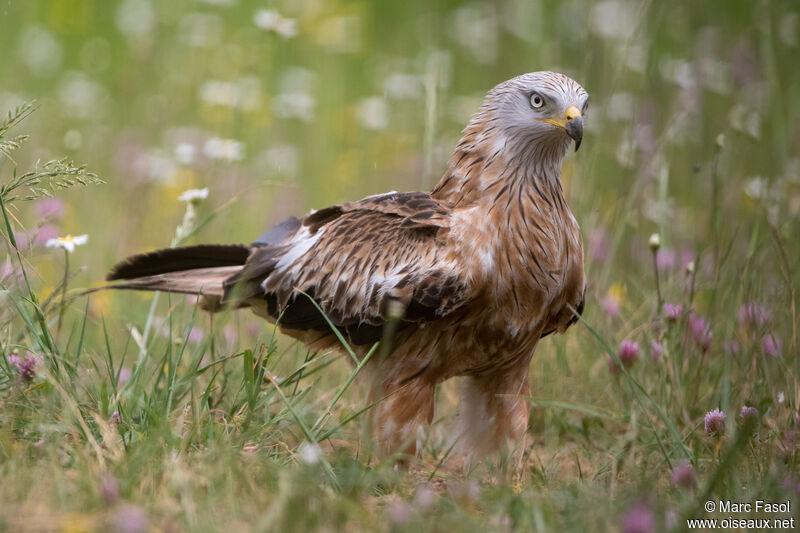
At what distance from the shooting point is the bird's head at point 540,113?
11.8ft

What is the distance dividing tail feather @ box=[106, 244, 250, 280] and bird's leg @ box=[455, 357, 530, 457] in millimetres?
1327

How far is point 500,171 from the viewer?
3.72m

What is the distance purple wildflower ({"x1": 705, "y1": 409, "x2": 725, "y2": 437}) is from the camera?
3355 millimetres

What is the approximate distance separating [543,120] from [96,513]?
2.20 meters

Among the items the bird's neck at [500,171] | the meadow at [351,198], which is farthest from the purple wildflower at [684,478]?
the bird's neck at [500,171]

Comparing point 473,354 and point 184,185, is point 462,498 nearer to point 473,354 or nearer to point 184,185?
point 473,354

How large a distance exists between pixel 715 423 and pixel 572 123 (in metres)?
1.23

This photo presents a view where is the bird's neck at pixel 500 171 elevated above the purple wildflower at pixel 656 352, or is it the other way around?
the bird's neck at pixel 500 171

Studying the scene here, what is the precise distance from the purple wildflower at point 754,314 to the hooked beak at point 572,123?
1145 millimetres

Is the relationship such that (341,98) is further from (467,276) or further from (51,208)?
(467,276)

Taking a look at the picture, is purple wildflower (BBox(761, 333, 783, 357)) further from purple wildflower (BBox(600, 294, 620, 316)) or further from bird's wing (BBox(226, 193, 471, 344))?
bird's wing (BBox(226, 193, 471, 344))

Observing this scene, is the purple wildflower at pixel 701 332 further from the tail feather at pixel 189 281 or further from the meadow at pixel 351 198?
the tail feather at pixel 189 281

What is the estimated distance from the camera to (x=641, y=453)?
3633mm

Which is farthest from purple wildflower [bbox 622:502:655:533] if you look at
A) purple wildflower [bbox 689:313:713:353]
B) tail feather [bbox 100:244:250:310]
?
tail feather [bbox 100:244:250:310]
